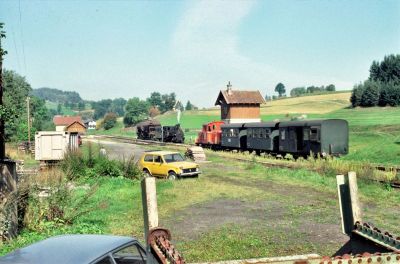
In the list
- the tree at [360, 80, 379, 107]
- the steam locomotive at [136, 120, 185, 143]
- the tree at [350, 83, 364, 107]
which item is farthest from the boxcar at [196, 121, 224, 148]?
the tree at [350, 83, 364, 107]

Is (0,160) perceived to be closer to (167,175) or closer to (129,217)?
(129,217)

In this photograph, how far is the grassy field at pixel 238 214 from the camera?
1032 centimetres

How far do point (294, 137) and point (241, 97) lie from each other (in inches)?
1130

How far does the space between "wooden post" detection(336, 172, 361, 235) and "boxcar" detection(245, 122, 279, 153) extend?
97.3ft

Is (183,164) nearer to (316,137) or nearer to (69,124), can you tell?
(316,137)

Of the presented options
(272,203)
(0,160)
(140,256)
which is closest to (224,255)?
(140,256)

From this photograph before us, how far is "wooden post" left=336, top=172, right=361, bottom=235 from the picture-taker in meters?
3.36

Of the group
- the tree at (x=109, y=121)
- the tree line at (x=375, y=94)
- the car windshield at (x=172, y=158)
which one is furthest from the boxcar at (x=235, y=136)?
the tree at (x=109, y=121)

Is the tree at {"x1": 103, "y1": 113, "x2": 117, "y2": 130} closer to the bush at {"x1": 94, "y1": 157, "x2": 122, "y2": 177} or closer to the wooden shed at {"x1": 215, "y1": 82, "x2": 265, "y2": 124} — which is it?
the wooden shed at {"x1": 215, "y1": 82, "x2": 265, "y2": 124}

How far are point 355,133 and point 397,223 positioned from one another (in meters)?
43.1

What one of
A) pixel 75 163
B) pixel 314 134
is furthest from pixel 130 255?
pixel 314 134

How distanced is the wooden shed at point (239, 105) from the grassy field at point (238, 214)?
115 feet

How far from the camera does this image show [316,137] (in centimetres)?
2841

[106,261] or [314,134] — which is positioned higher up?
[314,134]
